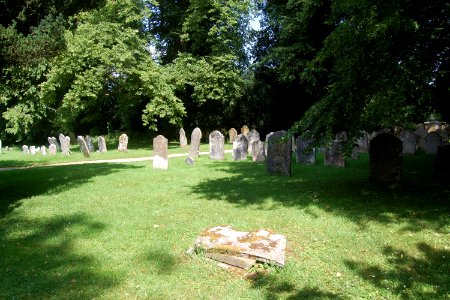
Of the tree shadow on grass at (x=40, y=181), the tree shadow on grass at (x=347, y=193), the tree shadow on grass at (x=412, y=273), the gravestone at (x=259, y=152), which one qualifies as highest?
the gravestone at (x=259, y=152)

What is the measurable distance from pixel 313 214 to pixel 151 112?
20.2m

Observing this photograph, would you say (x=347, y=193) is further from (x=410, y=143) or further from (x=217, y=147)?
(x=410, y=143)

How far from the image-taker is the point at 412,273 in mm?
4848

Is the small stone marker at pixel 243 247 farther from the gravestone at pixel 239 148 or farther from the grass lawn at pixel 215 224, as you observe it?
the gravestone at pixel 239 148

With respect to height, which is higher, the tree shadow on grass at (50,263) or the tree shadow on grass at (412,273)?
the tree shadow on grass at (50,263)

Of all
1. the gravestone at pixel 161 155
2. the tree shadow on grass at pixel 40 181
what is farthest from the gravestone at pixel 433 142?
the tree shadow on grass at pixel 40 181

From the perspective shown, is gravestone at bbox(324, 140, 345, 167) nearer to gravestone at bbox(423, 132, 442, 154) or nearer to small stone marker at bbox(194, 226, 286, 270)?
gravestone at bbox(423, 132, 442, 154)

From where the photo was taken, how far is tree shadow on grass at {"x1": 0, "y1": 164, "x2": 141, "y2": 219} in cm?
967

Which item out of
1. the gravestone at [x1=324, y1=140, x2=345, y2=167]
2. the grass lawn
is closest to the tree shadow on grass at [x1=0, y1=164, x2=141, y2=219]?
the grass lawn

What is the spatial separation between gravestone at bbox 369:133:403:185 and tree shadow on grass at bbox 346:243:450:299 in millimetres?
3948

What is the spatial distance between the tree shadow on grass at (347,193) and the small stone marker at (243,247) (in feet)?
7.21

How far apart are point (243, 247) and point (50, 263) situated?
2741mm

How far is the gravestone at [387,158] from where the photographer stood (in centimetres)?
919

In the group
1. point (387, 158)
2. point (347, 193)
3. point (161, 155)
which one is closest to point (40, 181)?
point (161, 155)
